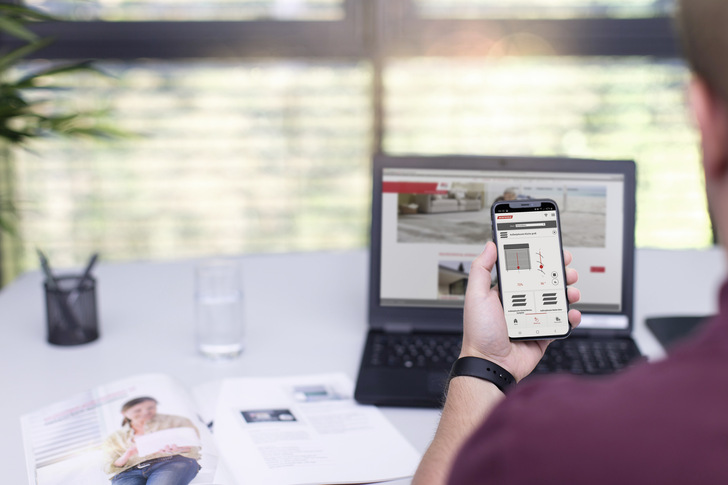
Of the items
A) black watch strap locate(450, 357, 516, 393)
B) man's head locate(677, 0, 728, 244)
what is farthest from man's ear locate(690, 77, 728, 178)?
black watch strap locate(450, 357, 516, 393)

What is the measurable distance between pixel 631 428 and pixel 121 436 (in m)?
0.61

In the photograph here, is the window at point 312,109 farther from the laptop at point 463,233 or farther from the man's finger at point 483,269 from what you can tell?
the man's finger at point 483,269

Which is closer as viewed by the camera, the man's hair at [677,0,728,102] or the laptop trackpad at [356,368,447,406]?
the man's hair at [677,0,728,102]

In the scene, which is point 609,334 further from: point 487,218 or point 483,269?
point 483,269

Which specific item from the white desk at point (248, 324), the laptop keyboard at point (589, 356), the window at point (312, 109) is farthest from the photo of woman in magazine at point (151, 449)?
the window at point (312, 109)

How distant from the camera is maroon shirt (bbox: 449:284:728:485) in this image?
38cm

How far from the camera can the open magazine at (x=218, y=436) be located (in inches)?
30.0

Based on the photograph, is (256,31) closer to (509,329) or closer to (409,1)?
(409,1)

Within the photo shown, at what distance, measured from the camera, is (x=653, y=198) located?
101 inches

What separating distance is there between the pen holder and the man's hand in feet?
2.12

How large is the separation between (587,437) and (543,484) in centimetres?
4

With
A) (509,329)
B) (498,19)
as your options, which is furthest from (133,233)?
(509,329)

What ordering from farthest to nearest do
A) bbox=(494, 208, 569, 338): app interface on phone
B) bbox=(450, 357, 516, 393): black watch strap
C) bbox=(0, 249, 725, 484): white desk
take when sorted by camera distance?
bbox=(0, 249, 725, 484): white desk < bbox=(494, 208, 569, 338): app interface on phone < bbox=(450, 357, 516, 393): black watch strap

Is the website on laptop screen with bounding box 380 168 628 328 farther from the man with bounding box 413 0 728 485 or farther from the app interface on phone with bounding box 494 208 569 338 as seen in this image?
the man with bounding box 413 0 728 485
